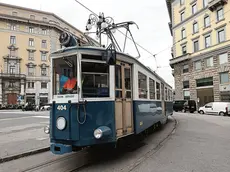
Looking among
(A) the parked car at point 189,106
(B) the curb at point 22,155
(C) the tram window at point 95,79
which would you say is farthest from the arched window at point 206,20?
(B) the curb at point 22,155

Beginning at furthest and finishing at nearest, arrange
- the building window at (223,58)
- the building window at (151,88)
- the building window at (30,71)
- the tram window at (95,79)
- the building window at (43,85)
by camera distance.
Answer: the building window at (43,85) < the building window at (30,71) < the building window at (223,58) < the building window at (151,88) < the tram window at (95,79)

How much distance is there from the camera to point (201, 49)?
33.4m

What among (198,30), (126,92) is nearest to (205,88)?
(198,30)

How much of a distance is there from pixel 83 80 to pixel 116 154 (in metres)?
2.55

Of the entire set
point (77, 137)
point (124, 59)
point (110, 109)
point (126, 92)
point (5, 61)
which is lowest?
point (77, 137)

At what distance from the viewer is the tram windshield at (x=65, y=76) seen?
5156 millimetres

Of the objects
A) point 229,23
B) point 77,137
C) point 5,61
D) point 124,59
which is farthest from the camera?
point 5,61

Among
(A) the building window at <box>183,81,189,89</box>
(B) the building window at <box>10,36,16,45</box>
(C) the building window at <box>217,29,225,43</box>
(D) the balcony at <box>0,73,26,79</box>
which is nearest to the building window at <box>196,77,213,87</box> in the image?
(A) the building window at <box>183,81,189,89</box>

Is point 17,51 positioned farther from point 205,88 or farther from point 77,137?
point 77,137

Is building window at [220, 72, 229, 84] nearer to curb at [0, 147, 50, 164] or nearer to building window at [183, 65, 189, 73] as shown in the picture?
building window at [183, 65, 189, 73]

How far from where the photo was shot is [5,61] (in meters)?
50.6

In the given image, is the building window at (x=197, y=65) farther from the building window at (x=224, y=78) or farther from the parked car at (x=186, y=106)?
the parked car at (x=186, y=106)

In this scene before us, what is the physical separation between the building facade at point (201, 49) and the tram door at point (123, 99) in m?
26.9

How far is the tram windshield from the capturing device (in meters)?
5.16
